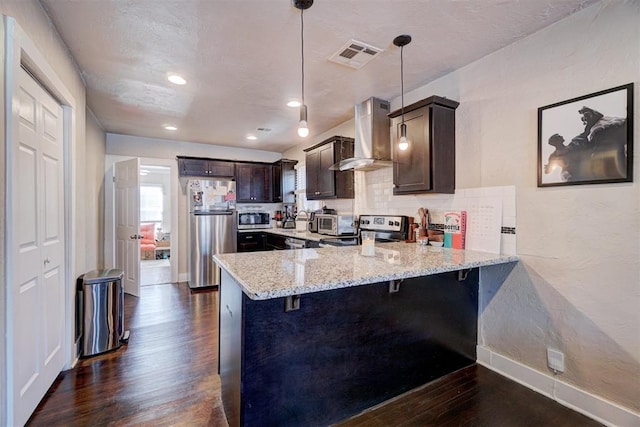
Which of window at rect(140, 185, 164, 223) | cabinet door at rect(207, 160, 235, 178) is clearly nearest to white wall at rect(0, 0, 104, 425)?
cabinet door at rect(207, 160, 235, 178)

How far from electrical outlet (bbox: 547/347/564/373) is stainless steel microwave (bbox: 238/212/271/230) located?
4531mm

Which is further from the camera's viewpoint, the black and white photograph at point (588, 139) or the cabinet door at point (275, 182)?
the cabinet door at point (275, 182)

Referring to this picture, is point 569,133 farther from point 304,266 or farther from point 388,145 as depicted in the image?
point 304,266

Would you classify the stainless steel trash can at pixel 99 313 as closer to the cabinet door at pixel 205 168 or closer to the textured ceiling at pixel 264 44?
the textured ceiling at pixel 264 44

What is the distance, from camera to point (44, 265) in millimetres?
1935

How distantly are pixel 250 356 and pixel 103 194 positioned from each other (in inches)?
172

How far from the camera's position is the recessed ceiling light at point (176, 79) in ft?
8.82

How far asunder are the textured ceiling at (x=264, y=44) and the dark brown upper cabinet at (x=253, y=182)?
1.97 metres

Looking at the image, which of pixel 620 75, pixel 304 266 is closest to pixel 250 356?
pixel 304 266

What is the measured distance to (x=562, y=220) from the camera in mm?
1927

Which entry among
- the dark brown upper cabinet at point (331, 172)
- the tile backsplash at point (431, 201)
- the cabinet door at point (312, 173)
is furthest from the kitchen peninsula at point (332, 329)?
the cabinet door at point (312, 173)

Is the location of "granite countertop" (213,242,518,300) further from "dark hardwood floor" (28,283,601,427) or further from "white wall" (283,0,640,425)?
"dark hardwood floor" (28,283,601,427)

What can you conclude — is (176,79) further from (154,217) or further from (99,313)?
(154,217)

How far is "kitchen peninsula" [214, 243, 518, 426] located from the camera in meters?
1.43
